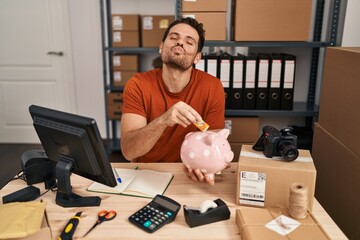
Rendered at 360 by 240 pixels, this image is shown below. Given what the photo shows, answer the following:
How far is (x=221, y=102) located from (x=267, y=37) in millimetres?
848

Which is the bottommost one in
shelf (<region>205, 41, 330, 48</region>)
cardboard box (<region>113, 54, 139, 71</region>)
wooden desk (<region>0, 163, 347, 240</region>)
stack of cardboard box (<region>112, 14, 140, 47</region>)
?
wooden desk (<region>0, 163, 347, 240</region>)

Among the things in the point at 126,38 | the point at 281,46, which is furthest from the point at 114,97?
the point at 281,46

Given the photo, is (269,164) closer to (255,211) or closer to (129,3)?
(255,211)

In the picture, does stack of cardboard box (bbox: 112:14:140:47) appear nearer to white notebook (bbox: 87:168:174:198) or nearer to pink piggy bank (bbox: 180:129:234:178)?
white notebook (bbox: 87:168:174:198)

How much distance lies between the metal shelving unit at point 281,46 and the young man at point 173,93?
0.71 meters

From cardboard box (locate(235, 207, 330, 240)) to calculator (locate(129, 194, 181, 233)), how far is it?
194 mm

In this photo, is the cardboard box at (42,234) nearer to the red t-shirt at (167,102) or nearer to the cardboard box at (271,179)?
the cardboard box at (271,179)

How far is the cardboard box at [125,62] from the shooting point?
296 cm

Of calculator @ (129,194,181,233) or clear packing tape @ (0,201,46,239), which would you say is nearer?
clear packing tape @ (0,201,46,239)

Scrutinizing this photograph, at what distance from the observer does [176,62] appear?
1.53 m

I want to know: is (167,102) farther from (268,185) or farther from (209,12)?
(209,12)

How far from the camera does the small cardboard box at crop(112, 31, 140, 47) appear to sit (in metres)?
2.88

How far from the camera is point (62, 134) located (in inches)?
39.1

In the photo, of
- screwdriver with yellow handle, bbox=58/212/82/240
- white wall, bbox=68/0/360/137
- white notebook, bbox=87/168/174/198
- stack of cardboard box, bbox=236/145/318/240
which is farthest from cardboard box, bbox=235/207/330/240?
white wall, bbox=68/0/360/137
